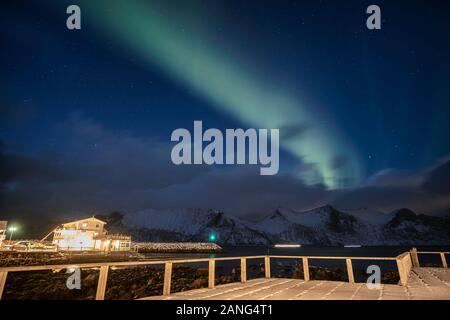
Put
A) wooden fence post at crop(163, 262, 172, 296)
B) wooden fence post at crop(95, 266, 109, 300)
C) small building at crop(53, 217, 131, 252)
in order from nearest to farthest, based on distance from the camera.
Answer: wooden fence post at crop(95, 266, 109, 300) → wooden fence post at crop(163, 262, 172, 296) → small building at crop(53, 217, 131, 252)

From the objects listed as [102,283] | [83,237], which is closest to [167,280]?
[102,283]

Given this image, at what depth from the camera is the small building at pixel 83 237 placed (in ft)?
179

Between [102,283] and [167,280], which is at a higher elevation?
[102,283]

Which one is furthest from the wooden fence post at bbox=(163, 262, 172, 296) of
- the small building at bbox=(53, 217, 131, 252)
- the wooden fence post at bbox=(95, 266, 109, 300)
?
the small building at bbox=(53, 217, 131, 252)

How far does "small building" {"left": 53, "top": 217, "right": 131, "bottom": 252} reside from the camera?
54.5 meters

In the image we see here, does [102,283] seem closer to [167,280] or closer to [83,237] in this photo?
[167,280]

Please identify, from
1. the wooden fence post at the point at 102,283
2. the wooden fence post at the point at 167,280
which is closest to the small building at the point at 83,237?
the wooden fence post at the point at 167,280

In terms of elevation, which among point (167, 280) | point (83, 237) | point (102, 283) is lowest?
point (83, 237)

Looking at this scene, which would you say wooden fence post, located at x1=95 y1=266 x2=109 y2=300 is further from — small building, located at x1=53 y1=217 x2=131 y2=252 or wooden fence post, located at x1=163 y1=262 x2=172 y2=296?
small building, located at x1=53 y1=217 x2=131 y2=252

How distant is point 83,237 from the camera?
2196 inches

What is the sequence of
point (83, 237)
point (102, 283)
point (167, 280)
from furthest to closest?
point (83, 237) → point (167, 280) → point (102, 283)
